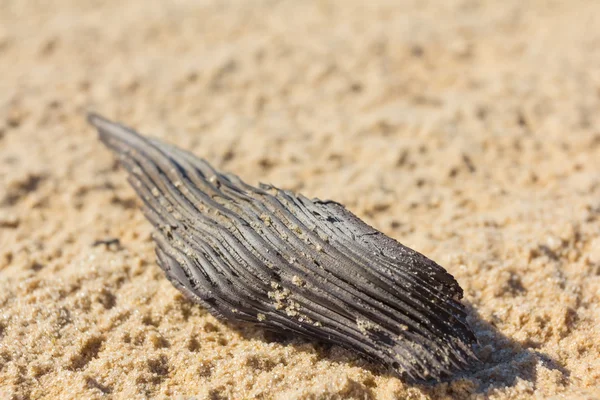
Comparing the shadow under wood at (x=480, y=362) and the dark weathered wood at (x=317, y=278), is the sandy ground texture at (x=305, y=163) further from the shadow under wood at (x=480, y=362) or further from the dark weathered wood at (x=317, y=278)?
the dark weathered wood at (x=317, y=278)

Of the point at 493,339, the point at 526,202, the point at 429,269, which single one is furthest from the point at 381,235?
the point at 526,202

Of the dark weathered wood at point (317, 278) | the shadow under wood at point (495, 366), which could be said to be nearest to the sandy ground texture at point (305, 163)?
the shadow under wood at point (495, 366)

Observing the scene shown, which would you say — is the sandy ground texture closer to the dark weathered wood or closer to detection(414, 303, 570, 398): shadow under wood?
detection(414, 303, 570, 398): shadow under wood

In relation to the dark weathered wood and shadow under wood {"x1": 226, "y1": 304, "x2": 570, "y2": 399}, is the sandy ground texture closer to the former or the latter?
shadow under wood {"x1": 226, "y1": 304, "x2": 570, "y2": 399}

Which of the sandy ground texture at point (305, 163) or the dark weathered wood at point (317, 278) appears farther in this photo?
the sandy ground texture at point (305, 163)

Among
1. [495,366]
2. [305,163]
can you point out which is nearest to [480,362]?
[495,366]

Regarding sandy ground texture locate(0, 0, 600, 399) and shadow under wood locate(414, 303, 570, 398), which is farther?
sandy ground texture locate(0, 0, 600, 399)

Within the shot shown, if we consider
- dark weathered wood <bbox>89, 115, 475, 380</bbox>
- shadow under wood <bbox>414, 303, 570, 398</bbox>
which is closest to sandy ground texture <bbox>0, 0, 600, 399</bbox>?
shadow under wood <bbox>414, 303, 570, 398</bbox>
